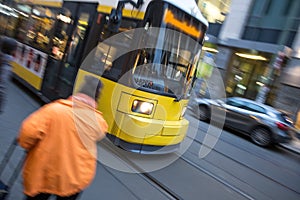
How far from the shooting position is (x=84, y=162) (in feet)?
8.17

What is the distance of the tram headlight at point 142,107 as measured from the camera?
5406mm

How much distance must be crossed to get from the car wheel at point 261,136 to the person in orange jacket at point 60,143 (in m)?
9.78

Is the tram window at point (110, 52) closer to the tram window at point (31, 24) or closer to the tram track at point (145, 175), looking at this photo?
the tram track at point (145, 175)

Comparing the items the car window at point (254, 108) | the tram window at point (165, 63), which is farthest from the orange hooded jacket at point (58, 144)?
the car window at point (254, 108)

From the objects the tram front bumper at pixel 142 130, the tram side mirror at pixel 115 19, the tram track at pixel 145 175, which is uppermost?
the tram side mirror at pixel 115 19

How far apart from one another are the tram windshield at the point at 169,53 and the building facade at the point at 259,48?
39.5 ft

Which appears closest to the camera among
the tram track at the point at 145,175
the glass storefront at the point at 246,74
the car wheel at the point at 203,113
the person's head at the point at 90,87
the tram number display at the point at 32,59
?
the person's head at the point at 90,87

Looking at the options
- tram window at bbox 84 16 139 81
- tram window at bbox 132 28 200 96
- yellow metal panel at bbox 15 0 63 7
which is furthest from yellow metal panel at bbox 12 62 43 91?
tram window at bbox 132 28 200 96

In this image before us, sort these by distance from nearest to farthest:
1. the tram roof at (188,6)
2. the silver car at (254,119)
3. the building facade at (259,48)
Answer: the tram roof at (188,6)
the silver car at (254,119)
the building facade at (259,48)

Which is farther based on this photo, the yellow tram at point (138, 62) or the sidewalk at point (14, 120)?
the yellow tram at point (138, 62)

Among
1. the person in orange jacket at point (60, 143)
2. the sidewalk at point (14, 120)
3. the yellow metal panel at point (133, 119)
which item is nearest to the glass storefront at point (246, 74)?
the sidewalk at point (14, 120)

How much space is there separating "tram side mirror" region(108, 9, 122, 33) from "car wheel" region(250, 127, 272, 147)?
7712 mm

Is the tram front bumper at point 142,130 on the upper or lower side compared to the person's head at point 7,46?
lower

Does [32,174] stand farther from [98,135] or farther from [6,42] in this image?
[6,42]
